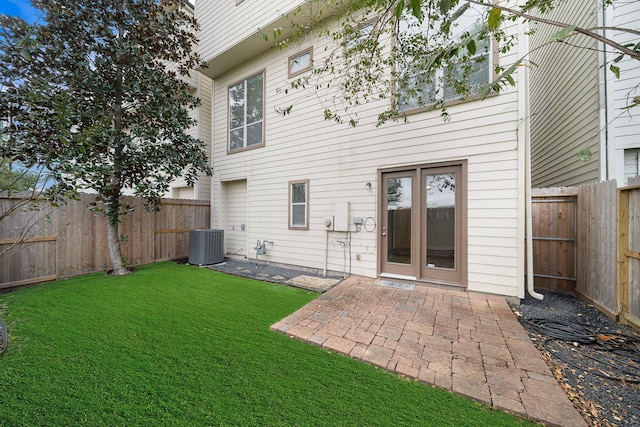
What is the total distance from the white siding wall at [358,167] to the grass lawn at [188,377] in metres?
2.77

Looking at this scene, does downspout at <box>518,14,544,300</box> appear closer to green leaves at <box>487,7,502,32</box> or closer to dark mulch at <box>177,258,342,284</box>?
green leaves at <box>487,7,502,32</box>

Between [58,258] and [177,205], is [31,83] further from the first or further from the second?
[177,205]

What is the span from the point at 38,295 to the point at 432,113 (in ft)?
23.8

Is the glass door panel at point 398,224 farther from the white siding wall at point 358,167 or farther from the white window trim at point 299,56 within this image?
the white window trim at point 299,56

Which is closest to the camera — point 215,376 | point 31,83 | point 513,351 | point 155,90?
point 215,376

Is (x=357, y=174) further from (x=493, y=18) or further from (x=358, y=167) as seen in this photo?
(x=493, y=18)

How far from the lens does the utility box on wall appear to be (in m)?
5.34

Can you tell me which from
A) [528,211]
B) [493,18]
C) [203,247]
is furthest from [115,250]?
[528,211]

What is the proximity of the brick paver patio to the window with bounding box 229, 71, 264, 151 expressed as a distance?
5.14 metres

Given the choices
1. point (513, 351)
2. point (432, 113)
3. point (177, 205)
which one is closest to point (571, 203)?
point (432, 113)

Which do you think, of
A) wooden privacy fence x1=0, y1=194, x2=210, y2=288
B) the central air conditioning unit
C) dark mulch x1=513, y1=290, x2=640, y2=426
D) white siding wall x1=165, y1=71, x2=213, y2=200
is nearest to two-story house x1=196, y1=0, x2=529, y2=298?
dark mulch x1=513, y1=290, x2=640, y2=426

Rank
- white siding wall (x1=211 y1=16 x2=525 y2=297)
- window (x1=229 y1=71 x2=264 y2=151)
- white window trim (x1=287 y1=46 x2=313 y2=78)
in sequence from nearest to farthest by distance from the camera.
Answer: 1. white siding wall (x1=211 y1=16 x2=525 y2=297)
2. white window trim (x1=287 y1=46 x2=313 y2=78)
3. window (x1=229 y1=71 x2=264 y2=151)

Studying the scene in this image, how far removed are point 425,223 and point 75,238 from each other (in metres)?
7.06

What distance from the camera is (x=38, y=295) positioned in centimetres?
391
